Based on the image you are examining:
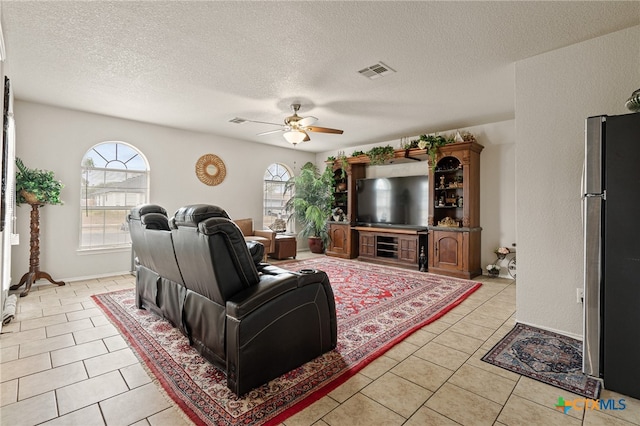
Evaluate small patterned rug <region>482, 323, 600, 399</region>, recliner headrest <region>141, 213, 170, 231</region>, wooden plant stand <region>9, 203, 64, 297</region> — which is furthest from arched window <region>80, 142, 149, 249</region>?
small patterned rug <region>482, 323, 600, 399</region>

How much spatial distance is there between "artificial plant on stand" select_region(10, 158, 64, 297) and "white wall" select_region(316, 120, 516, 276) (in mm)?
6710

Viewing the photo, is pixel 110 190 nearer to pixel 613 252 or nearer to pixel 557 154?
pixel 557 154

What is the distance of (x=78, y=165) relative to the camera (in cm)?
483

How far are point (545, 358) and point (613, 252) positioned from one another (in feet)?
3.24

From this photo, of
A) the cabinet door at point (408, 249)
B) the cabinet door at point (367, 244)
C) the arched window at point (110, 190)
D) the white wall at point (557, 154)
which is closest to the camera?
the white wall at point (557, 154)

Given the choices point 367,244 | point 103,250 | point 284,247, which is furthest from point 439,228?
point 103,250

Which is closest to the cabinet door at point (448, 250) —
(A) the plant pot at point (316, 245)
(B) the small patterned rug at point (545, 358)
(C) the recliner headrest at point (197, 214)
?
(B) the small patterned rug at point (545, 358)

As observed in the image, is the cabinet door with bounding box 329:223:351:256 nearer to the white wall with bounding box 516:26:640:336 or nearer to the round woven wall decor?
the round woven wall decor

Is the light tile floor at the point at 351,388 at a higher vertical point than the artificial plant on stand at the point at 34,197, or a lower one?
lower

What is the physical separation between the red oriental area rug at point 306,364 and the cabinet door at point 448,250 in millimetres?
454

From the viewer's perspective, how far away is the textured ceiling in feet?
7.47

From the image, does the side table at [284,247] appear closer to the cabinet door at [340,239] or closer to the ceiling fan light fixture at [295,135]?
the cabinet door at [340,239]

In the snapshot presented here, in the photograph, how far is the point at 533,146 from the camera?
2.88 m

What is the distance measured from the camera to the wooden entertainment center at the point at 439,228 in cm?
521
